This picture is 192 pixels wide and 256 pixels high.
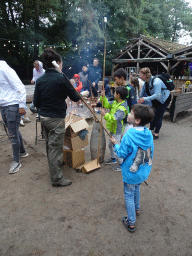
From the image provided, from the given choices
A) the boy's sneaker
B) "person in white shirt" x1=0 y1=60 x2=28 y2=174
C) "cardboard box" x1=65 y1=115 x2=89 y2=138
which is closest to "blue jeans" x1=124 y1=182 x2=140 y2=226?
"cardboard box" x1=65 y1=115 x2=89 y2=138

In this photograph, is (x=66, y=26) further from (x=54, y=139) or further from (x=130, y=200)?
(x=130, y=200)

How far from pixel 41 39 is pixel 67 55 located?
8.11ft

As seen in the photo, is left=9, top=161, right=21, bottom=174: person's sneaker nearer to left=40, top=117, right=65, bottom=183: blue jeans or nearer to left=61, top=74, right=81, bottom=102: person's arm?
left=40, top=117, right=65, bottom=183: blue jeans

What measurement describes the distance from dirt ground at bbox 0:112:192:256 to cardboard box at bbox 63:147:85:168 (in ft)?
0.46

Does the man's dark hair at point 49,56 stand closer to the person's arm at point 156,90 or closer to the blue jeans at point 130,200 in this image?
the blue jeans at point 130,200

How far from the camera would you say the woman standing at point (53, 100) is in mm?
A: 2357

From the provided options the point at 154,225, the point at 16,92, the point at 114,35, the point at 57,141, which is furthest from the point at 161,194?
the point at 114,35

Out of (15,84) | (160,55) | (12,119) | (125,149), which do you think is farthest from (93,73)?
(160,55)

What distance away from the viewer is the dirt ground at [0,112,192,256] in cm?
181

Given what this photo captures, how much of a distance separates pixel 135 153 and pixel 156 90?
2.90m

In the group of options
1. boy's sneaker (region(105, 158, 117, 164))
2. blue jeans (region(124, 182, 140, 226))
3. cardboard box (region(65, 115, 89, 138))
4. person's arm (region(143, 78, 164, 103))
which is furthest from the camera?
person's arm (region(143, 78, 164, 103))

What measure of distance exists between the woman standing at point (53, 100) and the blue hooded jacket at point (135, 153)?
105 cm

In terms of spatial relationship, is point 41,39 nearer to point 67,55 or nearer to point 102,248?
point 67,55

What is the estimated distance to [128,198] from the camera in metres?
1.93
